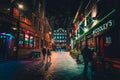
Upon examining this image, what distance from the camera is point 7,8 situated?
65.6ft

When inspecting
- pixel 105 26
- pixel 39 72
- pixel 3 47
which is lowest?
pixel 39 72

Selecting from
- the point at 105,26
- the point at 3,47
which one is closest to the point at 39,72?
the point at 105,26

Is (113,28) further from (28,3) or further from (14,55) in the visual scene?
(28,3)

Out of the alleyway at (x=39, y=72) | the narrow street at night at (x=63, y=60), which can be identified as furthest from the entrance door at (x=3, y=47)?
the alleyway at (x=39, y=72)

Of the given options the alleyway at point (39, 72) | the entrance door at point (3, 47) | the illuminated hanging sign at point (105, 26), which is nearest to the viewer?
the alleyway at point (39, 72)

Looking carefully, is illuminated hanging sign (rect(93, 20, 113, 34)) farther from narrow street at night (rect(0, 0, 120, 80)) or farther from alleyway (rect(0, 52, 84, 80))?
alleyway (rect(0, 52, 84, 80))

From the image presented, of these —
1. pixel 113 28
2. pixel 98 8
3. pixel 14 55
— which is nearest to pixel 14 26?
pixel 14 55

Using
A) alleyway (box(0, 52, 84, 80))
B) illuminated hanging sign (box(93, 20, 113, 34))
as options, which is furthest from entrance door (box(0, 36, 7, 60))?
illuminated hanging sign (box(93, 20, 113, 34))

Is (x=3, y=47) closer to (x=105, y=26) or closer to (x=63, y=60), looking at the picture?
(x=63, y=60)

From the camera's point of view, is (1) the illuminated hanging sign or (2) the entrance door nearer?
(1) the illuminated hanging sign

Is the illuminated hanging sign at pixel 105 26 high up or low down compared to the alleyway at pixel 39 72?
up

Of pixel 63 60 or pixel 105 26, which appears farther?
pixel 63 60

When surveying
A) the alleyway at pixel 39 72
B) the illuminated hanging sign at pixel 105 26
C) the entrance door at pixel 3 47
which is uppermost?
the illuminated hanging sign at pixel 105 26

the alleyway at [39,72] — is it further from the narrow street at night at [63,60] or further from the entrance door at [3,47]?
the entrance door at [3,47]
